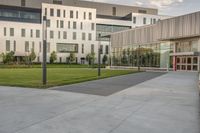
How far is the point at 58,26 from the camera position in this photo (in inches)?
3226

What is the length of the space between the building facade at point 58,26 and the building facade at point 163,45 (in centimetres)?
2547

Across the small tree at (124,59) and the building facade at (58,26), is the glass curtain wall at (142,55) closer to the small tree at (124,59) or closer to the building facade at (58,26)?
the small tree at (124,59)

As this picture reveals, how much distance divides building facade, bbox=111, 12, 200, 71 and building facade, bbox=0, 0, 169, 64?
83.6ft

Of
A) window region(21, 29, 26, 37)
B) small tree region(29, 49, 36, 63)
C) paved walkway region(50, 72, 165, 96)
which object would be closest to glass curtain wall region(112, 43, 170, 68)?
paved walkway region(50, 72, 165, 96)

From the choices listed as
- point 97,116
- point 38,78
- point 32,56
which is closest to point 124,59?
point 32,56

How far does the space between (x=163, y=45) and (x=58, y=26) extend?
46.7 meters

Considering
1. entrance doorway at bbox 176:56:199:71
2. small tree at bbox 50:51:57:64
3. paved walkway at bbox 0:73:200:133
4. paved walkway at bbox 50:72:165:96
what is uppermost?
small tree at bbox 50:51:57:64

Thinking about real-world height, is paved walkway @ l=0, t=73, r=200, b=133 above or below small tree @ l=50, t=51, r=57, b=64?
below

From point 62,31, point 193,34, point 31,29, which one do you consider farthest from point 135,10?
point 193,34

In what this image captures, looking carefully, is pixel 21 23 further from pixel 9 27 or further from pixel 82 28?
pixel 82 28

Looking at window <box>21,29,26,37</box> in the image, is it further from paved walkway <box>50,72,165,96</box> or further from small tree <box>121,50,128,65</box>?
paved walkway <box>50,72,165,96</box>

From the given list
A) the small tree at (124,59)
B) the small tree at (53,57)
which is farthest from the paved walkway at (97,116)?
the small tree at (53,57)

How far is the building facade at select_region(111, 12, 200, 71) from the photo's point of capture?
121 ft

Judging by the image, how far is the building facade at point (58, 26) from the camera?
7738 centimetres
